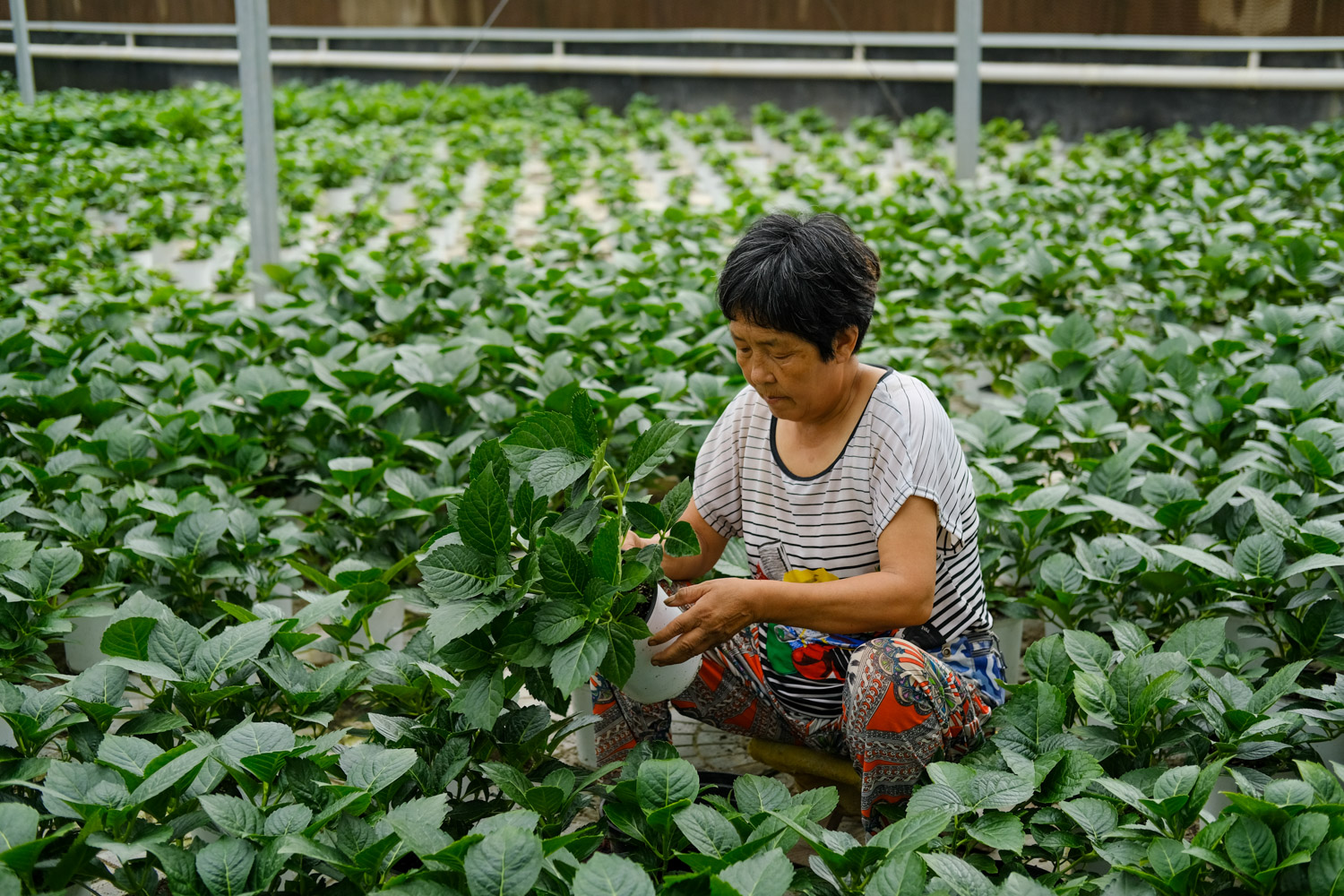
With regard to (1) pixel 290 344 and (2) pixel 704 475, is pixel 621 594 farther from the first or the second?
(1) pixel 290 344

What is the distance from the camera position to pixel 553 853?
56.3 inches

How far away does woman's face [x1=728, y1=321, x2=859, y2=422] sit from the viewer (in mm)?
1745

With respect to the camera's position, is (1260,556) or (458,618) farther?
(1260,556)

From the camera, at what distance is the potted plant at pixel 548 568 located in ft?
5.27

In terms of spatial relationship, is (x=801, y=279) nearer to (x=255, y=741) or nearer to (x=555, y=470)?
(x=555, y=470)

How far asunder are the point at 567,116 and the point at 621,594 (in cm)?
925

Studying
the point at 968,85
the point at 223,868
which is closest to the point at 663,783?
the point at 223,868

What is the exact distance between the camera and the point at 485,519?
165cm

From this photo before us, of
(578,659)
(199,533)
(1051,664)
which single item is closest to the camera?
(578,659)

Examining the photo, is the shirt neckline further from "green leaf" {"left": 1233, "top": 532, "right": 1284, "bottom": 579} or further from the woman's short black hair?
"green leaf" {"left": 1233, "top": 532, "right": 1284, "bottom": 579}

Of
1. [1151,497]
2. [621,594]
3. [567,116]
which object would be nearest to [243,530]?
[621,594]

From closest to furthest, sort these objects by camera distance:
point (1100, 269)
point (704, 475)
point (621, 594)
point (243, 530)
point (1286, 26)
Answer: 1. point (621, 594)
2. point (704, 475)
3. point (243, 530)
4. point (1100, 269)
5. point (1286, 26)

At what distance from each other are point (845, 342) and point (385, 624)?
1.33 meters

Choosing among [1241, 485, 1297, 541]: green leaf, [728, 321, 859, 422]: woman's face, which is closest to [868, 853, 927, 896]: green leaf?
[728, 321, 859, 422]: woman's face
